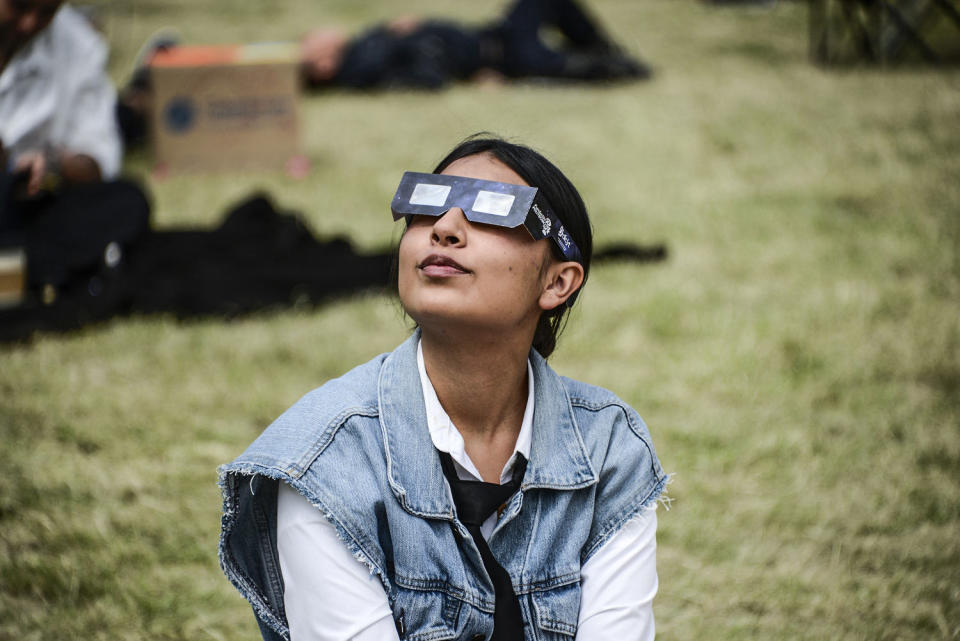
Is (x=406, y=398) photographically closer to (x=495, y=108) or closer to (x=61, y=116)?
(x=61, y=116)

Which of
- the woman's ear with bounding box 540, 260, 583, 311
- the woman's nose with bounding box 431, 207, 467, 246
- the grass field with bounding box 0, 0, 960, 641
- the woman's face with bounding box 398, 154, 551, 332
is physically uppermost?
the woman's nose with bounding box 431, 207, 467, 246

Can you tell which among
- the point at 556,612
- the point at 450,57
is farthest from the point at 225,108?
the point at 556,612

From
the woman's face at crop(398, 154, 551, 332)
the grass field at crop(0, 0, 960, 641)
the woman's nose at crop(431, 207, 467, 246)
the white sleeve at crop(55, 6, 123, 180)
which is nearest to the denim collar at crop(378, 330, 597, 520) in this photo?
the woman's face at crop(398, 154, 551, 332)

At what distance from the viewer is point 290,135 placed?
6.41m

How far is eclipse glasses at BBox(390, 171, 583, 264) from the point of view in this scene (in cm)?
163

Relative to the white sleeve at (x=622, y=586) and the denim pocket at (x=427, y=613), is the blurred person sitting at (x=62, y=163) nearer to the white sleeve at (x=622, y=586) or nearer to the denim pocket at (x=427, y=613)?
the denim pocket at (x=427, y=613)

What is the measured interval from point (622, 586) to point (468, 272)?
669 mm

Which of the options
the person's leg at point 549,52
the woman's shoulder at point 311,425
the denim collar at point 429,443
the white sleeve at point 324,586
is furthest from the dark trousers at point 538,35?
the white sleeve at point 324,586

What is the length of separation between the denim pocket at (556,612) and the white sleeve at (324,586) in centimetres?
29

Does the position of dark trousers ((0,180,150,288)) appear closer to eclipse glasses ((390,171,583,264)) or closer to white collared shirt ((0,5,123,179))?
white collared shirt ((0,5,123,179))

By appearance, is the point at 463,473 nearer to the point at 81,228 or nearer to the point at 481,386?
the point at 481,386

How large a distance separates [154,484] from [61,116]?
259cm

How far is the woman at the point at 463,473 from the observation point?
1.54 m

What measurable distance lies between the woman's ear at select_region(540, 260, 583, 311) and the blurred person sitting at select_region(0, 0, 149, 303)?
3083 millimetres
